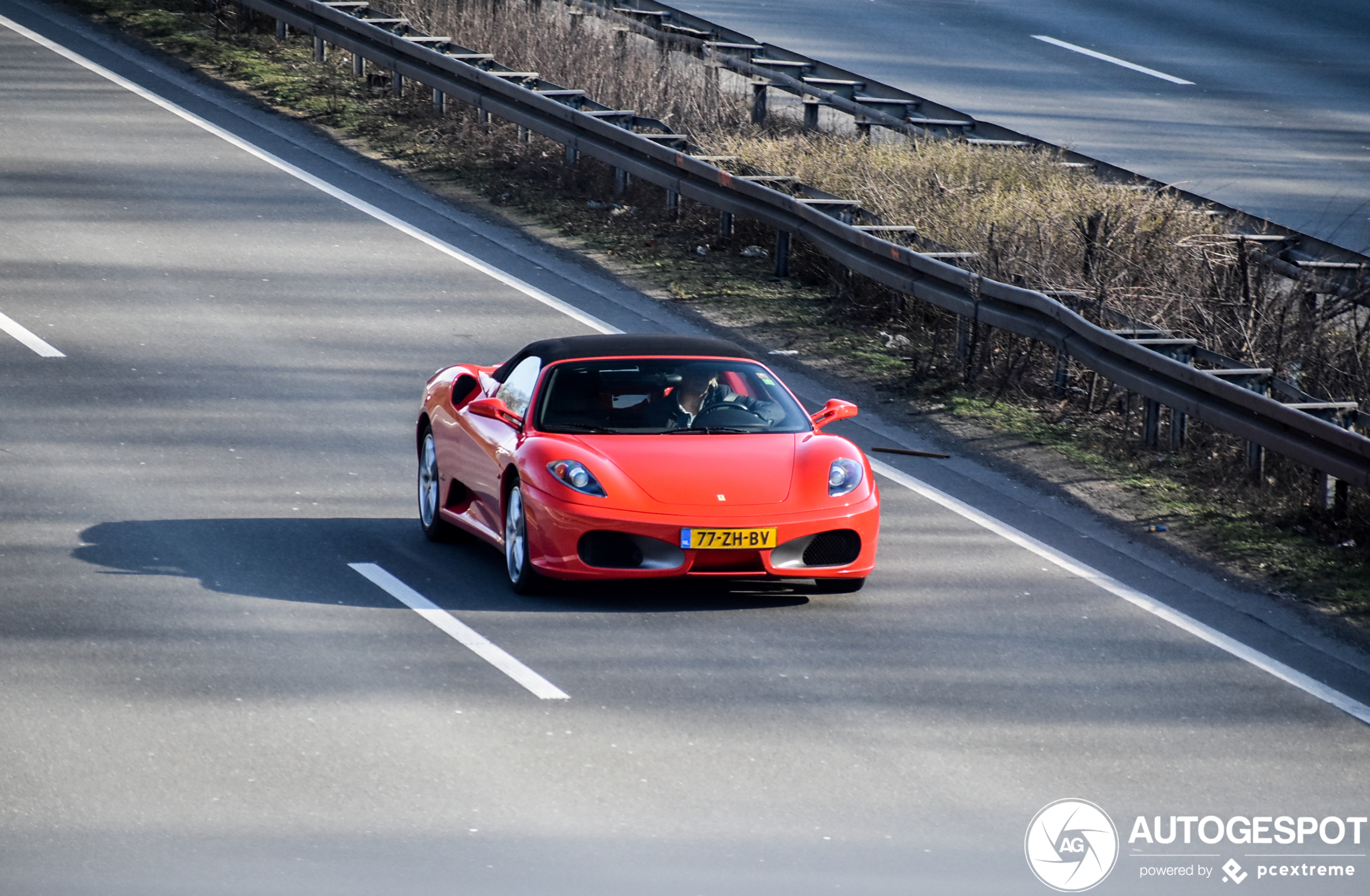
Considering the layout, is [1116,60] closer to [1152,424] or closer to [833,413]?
[1152,424]

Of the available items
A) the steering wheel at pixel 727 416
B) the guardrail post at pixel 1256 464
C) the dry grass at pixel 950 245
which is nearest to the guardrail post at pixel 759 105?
the dry grass at pixel 950 245

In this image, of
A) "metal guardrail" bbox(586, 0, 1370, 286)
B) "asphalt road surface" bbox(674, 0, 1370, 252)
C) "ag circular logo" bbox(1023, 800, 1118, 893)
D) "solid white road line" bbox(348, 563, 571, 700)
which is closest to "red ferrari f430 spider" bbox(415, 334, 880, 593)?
"solid white road line" bbox(348, 563, 571, 700)

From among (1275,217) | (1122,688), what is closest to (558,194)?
(1275,217)

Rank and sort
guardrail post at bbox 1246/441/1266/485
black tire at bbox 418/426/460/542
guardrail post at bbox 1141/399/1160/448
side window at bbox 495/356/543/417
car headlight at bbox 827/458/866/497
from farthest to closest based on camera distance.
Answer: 1. guardrail post at bbox 1141/399/1160/448
2. guardrail post at bbox 1246/441/1266/485
3. black tire at bbox 418/426/460/542
4. side window at bbox 495/356/543/417
5. car headlight at bbox 827/458/866/497

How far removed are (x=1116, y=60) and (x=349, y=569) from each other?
836 inches

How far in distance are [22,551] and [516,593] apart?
2.65m

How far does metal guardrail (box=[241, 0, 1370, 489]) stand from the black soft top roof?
119 inches

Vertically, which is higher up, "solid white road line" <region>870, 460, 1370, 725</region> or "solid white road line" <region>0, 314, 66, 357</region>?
"solid white road line" <region>870, 460, 1370, 725</region>

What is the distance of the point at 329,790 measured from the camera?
287 inches

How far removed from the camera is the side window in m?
10.7

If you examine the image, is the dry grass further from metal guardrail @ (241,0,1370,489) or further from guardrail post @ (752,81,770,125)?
metal guardrail @ (241,0,1370,489)

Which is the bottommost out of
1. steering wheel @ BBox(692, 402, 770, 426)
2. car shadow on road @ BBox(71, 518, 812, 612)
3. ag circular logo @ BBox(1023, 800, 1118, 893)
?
car shadow on road @ BBox(71, 518, 812, 612)

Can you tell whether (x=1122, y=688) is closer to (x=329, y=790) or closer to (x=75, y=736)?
(x=329, y=790)

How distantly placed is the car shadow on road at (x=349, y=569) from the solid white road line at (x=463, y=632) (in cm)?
6
